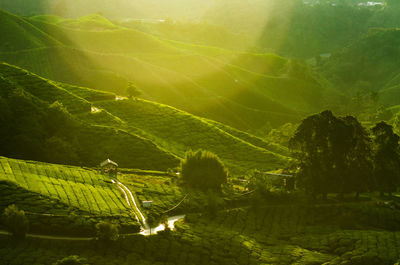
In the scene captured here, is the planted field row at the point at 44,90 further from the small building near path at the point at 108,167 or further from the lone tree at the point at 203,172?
the lone tree at the point at 203,172

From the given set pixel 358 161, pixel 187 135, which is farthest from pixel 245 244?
pixel 187 135

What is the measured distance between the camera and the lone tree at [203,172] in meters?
76.1

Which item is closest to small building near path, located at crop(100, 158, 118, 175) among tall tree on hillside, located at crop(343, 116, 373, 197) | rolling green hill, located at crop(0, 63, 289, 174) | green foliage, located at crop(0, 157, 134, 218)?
green foliage, located at crop(0, 157, 134, 218)

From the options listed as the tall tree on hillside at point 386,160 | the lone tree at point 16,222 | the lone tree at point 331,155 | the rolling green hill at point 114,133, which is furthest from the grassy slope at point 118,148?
the tall tree on hillside at point 386,160

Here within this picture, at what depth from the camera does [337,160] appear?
78.8 meters

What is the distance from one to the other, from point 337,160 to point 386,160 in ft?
38.7

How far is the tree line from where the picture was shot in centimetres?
7700

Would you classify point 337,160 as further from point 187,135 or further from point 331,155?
point 187,135

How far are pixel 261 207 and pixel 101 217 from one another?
87.2ft

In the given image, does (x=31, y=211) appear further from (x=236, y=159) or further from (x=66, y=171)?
(x=236, y=159)

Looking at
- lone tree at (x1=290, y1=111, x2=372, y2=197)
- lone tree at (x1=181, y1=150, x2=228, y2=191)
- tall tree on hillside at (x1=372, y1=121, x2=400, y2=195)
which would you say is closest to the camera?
lone tree at (x1=181, y1=150, x2=228, y2=191)

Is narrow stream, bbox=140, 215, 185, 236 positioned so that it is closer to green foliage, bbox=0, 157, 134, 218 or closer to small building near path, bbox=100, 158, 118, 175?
green foliage, bbox=0, 157, 134, 218

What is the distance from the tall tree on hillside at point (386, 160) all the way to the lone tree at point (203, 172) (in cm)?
2863

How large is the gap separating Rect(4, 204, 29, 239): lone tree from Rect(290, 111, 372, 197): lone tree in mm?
45960
